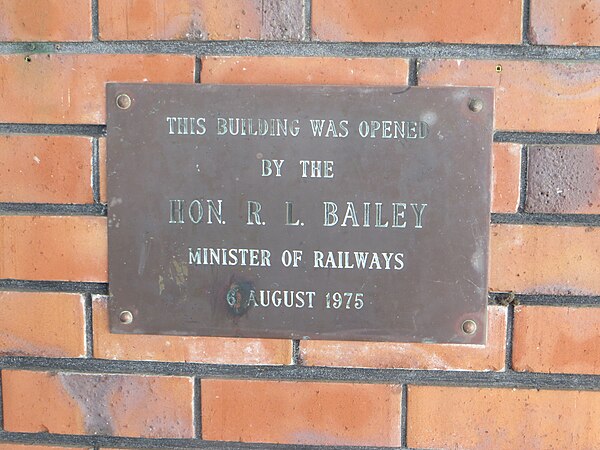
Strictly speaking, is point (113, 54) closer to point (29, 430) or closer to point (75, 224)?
point (75, 224)

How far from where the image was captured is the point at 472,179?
0.92m

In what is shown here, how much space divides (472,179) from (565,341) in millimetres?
326

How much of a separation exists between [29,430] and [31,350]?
0.15 m

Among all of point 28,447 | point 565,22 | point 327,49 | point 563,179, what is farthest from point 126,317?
point 565,22

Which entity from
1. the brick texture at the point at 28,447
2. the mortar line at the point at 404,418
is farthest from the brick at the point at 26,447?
the mortar line at the point at 404,418

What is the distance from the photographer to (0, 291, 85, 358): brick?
39.3 inches

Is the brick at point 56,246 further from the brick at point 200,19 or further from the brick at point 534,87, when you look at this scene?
the brick at point 534,87

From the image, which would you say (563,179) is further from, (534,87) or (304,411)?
(304,411)

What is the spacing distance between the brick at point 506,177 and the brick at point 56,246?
679 millimetres

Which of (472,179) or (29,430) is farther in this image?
(29,430)

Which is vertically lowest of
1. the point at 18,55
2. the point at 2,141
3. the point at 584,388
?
the point at 584,388

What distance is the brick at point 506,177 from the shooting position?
3.06 ft

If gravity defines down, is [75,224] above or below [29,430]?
above

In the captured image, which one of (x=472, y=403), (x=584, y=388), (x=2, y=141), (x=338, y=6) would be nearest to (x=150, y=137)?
(x=2, y=141)
